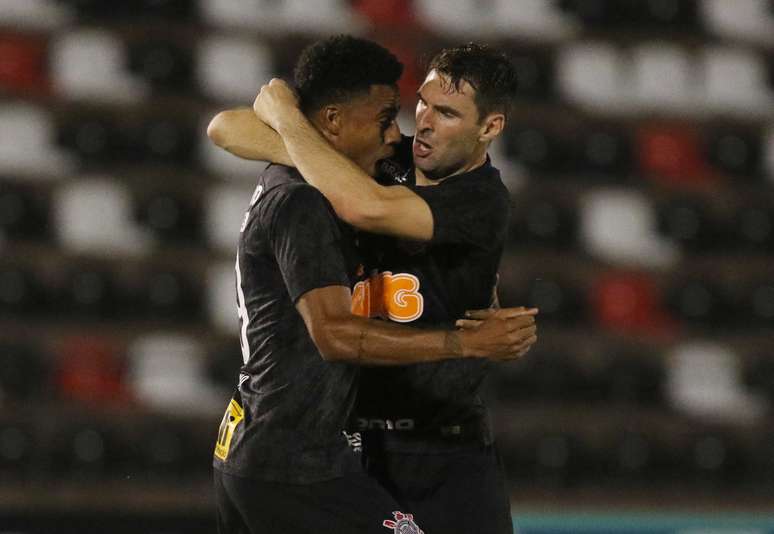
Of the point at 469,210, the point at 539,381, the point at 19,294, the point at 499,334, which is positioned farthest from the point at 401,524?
the point at 19,294

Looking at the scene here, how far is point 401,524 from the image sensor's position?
8.40 ft

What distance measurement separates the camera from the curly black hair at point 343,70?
9.11ft

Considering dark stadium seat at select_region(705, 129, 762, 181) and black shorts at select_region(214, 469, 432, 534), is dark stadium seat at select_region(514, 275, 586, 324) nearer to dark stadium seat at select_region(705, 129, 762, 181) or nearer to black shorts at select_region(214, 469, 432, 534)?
dark stadium seat at select_region(705, 129, 762, 181)

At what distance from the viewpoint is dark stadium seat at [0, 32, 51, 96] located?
675 centimetres

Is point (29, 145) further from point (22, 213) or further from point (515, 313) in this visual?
point (515, 313)

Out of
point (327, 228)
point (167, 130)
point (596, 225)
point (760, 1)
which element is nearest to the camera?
point (327, 228)

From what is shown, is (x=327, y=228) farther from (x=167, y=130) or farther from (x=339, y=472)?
(x=167, y=130)

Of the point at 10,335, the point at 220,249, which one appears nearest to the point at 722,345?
the point at 220,249

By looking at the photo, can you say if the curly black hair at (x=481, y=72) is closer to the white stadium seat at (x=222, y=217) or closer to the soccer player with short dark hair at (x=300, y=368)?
the soccer player with short dark hair at (x=300, y=368)

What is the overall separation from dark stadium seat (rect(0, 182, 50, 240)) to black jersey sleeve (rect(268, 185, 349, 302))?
4.16 metres

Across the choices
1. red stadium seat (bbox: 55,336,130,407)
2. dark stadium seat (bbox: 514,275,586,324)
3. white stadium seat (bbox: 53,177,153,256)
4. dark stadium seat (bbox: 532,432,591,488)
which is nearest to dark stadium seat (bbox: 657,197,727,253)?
dark stadium seat (bbox: 514,275,586,324)

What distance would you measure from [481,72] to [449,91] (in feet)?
0.28

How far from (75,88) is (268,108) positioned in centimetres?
410

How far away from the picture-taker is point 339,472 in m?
2.57
